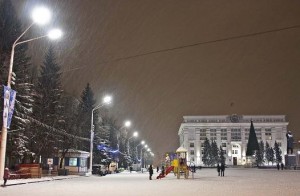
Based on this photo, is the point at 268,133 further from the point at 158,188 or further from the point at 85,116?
the point at 158,188

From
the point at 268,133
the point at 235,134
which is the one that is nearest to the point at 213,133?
the point at 235,134

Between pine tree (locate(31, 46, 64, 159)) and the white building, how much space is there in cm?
13354

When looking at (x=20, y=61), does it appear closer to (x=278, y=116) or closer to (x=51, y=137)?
(x=51, y=137)

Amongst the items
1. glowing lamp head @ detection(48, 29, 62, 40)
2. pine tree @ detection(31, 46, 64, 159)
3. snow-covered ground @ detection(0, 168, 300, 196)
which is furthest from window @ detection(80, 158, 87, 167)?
glowing lamp head @ detection(48, 29, 62, 40)

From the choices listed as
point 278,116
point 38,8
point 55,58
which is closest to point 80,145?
point 55,58

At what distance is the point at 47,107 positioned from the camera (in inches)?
2382

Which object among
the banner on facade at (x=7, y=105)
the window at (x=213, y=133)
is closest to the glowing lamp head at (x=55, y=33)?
the banner on facade at (x=7, y=105)

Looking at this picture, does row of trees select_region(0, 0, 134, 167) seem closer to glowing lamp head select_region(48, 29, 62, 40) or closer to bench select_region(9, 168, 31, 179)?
bench select_region(9, 168, 31, 179)

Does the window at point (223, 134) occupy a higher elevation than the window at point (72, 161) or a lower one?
higher

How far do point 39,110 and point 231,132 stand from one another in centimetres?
14531

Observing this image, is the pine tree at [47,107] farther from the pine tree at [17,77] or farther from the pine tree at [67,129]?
the pine tree at [17,77]

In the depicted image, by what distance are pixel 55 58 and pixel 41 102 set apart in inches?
348

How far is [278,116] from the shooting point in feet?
650

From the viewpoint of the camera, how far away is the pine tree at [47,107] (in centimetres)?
5819
